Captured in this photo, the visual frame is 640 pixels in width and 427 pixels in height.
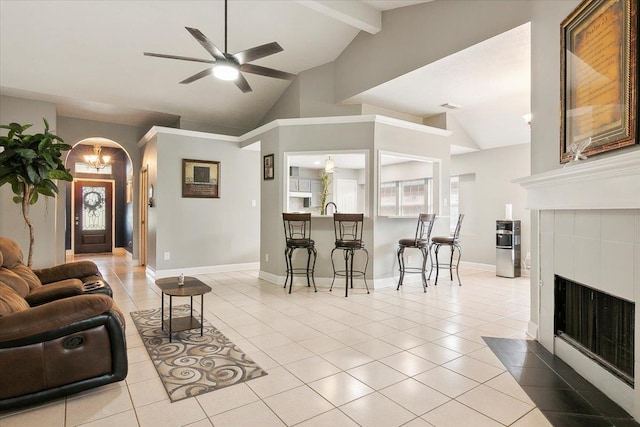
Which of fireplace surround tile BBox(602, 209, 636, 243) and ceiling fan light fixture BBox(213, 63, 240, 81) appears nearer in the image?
fireplace surround tile BBox(602, 209, 636, 243)

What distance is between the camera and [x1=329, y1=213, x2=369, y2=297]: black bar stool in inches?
186

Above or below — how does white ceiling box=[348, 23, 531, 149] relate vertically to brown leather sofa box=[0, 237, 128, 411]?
above

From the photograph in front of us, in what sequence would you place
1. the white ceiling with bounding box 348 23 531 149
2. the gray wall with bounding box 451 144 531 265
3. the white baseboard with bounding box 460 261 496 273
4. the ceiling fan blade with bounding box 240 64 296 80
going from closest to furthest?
the ceiling fan blade with bounding box 240 64 296 80 < the white ceiling with bounding box 348 23 531 149 < the gray wall with bounding box 451 144 531 265 < the white baseboard with bounding box 460 261 496 273

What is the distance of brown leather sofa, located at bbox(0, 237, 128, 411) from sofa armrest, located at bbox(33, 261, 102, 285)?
1.13m

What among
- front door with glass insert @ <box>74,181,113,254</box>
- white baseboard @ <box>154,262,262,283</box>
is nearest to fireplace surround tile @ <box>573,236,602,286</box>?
white baseboard @ <box>154,262,262,283</box>

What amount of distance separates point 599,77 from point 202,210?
577 cm

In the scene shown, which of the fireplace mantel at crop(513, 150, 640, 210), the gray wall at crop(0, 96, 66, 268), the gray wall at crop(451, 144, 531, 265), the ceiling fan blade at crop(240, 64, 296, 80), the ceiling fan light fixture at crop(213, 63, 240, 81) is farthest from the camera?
the gray wall at crop(451, 144, 531, 265)

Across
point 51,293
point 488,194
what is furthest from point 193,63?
point 488,194

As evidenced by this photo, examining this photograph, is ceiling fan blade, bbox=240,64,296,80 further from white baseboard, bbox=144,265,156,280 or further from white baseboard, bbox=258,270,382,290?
white baseboard, bbox=144,265,156,280

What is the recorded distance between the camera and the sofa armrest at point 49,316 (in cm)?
186

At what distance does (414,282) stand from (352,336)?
107 inches

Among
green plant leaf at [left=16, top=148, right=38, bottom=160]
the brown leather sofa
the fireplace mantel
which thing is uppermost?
green plant leaf at [left=16, top=148, right=38, bottom=160]

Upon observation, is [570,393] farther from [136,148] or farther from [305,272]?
[136,148]

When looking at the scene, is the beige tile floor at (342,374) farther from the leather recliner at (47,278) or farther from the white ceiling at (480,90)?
the white ceiling at (480,90)
